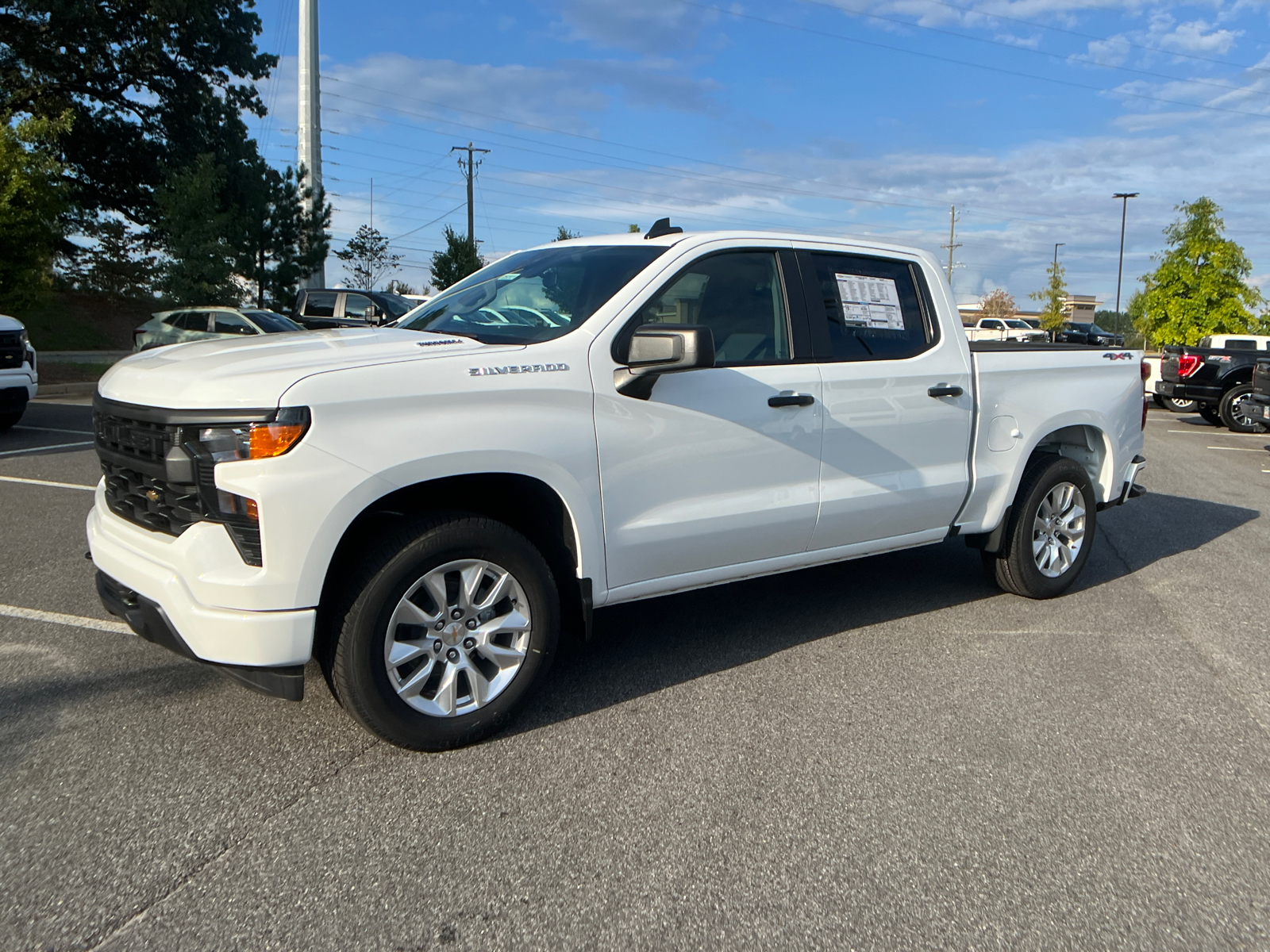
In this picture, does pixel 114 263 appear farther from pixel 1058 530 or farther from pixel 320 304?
pixel 1058 530

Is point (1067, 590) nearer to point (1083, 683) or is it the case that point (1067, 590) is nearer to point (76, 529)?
point (1083, 683)

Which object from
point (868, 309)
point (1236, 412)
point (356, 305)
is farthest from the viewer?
point (356, 305)

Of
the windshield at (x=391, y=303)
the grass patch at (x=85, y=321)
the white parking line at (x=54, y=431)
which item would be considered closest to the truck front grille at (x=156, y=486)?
the white parking line at (x=54, y=431)

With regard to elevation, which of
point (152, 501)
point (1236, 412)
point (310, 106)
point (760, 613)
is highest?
point (310, 106)

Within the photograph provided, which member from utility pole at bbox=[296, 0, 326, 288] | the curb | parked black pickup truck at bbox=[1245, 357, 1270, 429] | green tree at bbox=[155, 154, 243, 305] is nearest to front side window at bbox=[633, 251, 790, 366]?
parked black pickup truck at bbox=[1245, 357, 1270, 429]

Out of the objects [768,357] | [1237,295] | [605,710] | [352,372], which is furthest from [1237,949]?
[1237,295]

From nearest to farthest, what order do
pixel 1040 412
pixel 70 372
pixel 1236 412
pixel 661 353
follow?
1. pixel 661 353
2. pixel 1040 412
3. pixel 1236 412
4. pixel 70 372

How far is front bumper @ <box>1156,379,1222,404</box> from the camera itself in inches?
667

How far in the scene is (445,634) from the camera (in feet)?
11.5

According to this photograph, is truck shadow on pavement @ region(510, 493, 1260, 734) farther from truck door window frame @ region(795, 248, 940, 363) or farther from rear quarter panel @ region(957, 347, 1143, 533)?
truck door window frame @ region(795, 248, 940, 363)

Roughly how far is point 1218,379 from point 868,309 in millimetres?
15014

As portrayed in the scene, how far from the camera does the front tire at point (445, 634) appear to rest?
3326 millimetres

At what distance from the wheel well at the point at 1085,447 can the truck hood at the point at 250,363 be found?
366 centimetres

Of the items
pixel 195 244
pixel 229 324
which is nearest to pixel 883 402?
pixel 229 324
